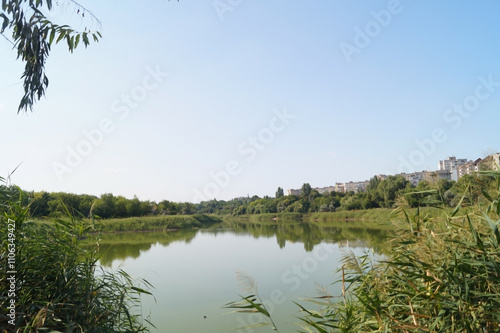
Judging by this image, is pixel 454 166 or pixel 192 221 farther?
pixel 192 221

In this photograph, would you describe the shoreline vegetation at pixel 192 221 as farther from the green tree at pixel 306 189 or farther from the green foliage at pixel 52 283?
the green foliage at pixel 52 283

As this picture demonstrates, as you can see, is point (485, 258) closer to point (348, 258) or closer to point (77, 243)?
point (348, 258)

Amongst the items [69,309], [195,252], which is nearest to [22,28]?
[69,309]

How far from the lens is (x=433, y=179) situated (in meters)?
1.94

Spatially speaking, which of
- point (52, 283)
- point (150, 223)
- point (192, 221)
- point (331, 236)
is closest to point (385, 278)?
point (52, 283)

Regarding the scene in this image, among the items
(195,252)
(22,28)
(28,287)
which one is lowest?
(195,252)

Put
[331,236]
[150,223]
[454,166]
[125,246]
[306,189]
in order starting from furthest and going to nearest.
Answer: [306,189], [150,223], [331,236], [125,246], [454,166]

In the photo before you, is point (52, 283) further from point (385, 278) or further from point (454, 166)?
point (454, 166)

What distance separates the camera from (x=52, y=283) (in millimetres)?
1593

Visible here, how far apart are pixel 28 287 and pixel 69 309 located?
0.22 metres

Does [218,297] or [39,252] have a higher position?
[39,252]

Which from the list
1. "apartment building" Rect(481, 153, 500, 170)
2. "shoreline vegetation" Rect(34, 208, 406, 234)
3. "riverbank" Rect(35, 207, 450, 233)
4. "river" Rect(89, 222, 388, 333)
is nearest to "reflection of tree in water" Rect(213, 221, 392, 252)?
"river" Rect(89, 222, 388, 333)

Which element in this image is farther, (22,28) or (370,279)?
(22,28)

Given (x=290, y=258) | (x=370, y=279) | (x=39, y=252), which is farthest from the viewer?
(x=290, y=258)
